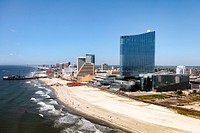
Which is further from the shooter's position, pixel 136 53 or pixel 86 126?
pixel 136 53

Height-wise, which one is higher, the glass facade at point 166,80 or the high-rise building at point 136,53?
the high-rise building at point 136,53

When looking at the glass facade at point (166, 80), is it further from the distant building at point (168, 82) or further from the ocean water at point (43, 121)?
the ocean water at point (43, 121)

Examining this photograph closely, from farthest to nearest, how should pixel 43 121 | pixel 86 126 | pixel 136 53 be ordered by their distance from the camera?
pixel 136 53
pixel 43 121
pixel 86 126

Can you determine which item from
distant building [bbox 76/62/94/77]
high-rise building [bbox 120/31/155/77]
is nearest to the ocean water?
high-rise building [bbox 120/31/155/77]

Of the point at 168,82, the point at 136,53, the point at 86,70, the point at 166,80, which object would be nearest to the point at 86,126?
the point at 166,80

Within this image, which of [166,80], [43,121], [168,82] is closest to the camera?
[43,121]

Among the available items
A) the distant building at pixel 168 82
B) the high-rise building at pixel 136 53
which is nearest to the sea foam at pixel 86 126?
the distant building at pixel 168 82

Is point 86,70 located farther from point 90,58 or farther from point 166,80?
point 166,80

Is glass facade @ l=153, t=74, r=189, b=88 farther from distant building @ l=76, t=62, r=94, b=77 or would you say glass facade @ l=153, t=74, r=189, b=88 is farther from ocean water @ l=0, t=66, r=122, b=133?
distant building @ l=76, t=62, r=94, b=77

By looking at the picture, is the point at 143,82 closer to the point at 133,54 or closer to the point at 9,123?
the point at 133,54
